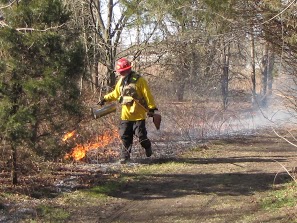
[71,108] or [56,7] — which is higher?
[56,7]

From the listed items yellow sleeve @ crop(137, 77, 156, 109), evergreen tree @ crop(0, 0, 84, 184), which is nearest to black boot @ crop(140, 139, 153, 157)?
yellow sleeve @ crop(137, 77, 156, 109)

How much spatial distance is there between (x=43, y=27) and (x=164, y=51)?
28.1ft

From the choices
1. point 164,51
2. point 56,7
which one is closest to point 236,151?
point 164,51

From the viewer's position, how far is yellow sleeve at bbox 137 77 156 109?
27.2 ft

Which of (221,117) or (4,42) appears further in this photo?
(221,117)

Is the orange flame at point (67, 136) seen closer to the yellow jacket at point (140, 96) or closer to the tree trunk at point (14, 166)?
the tree trunk at point (14, 166)

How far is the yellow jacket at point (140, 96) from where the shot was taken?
831 centimetres

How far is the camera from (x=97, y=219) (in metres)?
5.61

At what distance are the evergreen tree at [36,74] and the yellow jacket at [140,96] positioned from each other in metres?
2.04

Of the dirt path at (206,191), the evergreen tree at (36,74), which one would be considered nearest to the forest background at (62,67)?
the evergreen tree at (36,74)

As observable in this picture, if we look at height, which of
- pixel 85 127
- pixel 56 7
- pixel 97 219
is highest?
pixel 56 7

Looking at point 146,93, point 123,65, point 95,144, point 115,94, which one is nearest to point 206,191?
point 146,93

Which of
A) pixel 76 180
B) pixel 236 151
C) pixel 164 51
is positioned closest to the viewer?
pixel 76 180

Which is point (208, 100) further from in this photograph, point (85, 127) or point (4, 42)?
point (4, 42)
